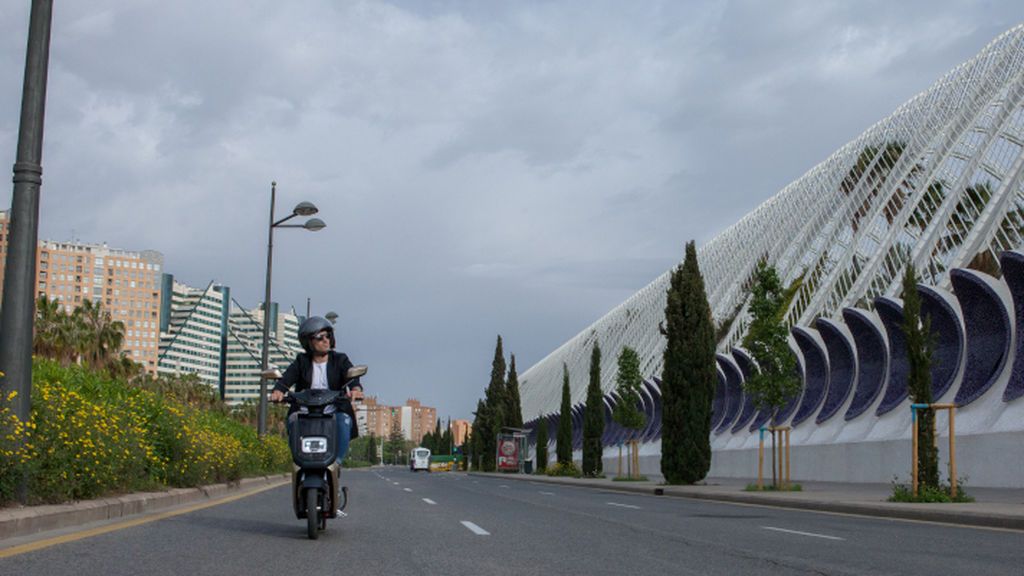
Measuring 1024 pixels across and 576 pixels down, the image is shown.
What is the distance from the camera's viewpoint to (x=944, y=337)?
3002cm

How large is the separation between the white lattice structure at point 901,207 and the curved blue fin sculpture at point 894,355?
1.47 m

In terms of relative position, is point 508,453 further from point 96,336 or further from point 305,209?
point 305,209

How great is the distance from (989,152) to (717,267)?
2664 cm

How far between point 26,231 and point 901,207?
36.6 meters

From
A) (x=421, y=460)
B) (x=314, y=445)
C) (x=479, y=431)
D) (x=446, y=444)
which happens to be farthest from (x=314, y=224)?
(x=446, y=444)

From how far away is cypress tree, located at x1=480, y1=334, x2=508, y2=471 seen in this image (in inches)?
3049

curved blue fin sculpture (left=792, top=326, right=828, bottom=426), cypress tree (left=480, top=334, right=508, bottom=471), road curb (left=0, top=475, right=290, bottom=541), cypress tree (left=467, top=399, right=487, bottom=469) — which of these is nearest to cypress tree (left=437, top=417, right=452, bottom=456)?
cypress tree (left=467, top=399, right=487, bottom=469)

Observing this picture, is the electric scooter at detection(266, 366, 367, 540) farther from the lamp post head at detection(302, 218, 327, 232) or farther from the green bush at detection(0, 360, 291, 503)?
the lamp post head at detection(302, 218, 327, 232)

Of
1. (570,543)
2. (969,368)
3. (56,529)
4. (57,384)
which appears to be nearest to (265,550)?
(56,529)

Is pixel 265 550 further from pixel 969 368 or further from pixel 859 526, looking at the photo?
pixel 969 368

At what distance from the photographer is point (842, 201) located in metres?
46.1

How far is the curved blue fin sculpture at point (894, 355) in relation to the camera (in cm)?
3184

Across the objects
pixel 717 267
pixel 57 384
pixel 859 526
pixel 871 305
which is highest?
pixel 717 267

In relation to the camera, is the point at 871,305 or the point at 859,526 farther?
the point at 871,305
